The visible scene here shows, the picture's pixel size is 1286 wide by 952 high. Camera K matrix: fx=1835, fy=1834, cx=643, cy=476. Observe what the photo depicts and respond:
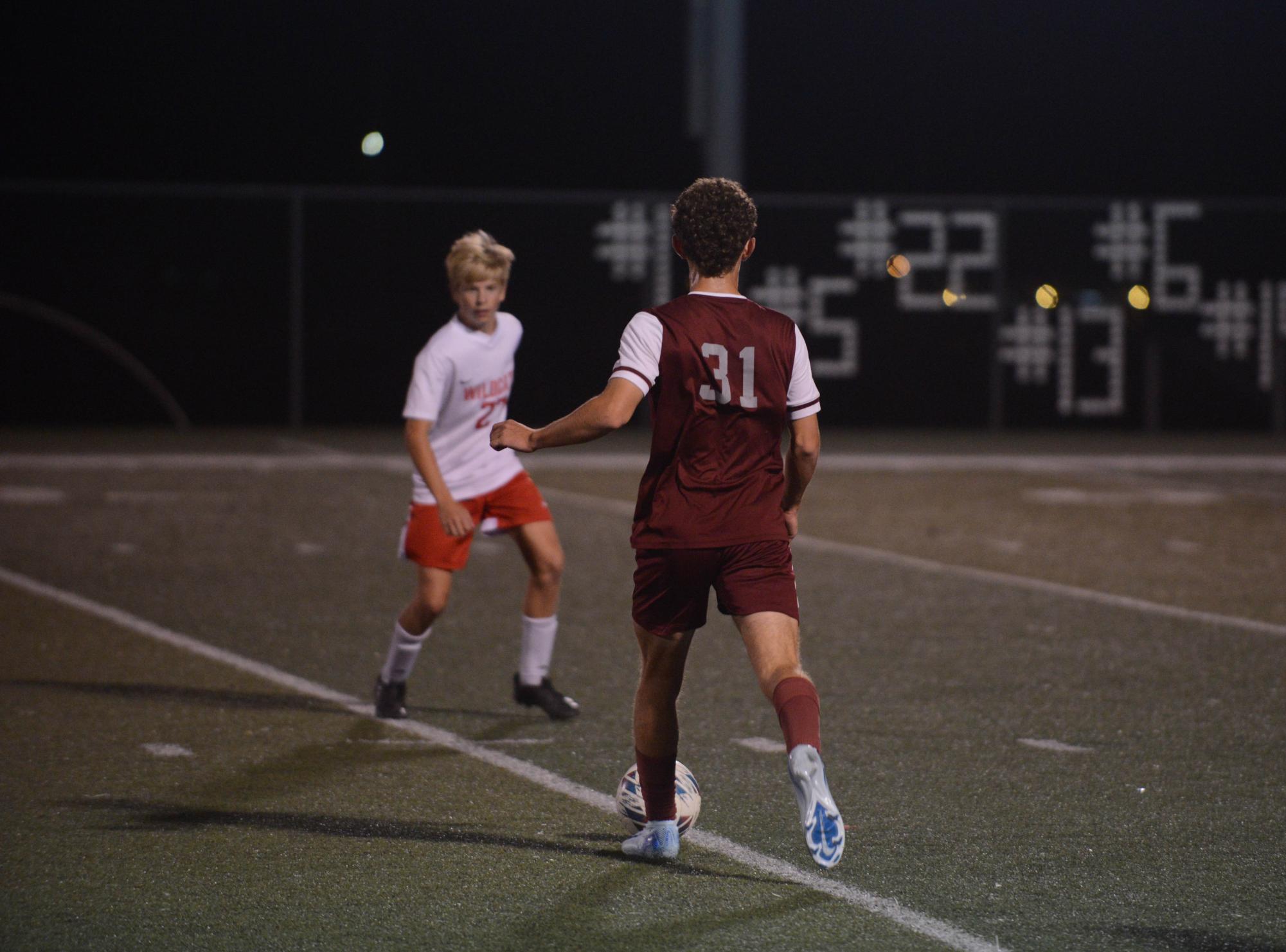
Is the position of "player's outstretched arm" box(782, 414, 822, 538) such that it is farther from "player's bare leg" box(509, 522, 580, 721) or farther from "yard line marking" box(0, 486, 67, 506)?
"yard line marking" box(0, 486, 67, 506)

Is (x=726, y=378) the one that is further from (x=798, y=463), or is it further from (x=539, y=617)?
(x=539, y=617)

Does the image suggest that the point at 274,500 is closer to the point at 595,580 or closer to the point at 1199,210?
the point at 595,580

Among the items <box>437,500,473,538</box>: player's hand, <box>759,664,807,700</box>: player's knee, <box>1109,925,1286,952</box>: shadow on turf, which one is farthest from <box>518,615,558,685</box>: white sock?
<box>1109,925,1286,952</box>: shadow on turf

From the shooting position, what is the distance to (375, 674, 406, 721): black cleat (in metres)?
6.86

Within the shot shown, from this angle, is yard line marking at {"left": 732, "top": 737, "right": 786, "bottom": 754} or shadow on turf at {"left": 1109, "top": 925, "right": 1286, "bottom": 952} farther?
yard line marking at {"left": 732, "top": 737, "right": 786, "bottom": 754}

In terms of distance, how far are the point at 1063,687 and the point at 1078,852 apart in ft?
8.49

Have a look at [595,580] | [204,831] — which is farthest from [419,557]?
[595,580]

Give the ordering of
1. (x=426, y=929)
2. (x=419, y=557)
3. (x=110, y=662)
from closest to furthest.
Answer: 1. (x=426, y=929)
2. (x=419, y=557)
3. (x=110, y=662)

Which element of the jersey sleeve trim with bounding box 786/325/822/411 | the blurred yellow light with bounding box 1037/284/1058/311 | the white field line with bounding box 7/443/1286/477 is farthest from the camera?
the blurred yellow light with bounding box 1037/284/1058/311

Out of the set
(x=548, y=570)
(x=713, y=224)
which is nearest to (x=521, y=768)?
(x=548, y=570)

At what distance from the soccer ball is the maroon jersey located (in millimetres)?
758

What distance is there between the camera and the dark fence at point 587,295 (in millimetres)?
21547

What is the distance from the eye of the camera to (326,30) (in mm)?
27203

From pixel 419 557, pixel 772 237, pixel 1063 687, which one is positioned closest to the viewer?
pixel 419 557
